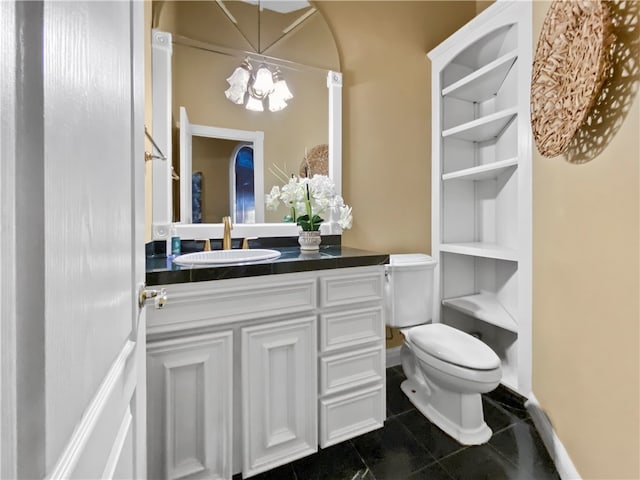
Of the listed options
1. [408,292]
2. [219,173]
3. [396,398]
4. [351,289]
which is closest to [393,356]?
[396,398]

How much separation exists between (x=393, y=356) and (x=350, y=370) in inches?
37.1

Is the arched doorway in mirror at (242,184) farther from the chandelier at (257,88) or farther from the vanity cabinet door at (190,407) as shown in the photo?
the vanity cabinet door at (190,407)

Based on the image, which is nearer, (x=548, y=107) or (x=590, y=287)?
(x=590, y=287)

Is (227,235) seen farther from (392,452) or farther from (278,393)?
(392,452)

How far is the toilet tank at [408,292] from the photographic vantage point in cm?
180

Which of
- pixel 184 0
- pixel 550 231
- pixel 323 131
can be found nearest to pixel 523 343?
pixel 550 231

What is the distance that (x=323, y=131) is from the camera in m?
1.94

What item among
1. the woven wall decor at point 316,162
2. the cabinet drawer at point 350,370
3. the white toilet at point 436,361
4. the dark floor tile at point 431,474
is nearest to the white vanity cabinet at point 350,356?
the cabinet drawer at point 350,370

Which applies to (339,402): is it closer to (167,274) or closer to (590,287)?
(167,274)

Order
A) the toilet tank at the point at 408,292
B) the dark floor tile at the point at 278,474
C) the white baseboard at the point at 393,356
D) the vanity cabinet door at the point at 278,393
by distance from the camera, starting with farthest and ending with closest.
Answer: the white baseboard at the point at 393,356 < the toilet tank at the point at 408,292 < the dark floor tile at the point at 278,474 < the vanity cabinet door at the point at 278,393

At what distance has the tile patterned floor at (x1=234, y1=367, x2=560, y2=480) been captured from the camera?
1.29 meters

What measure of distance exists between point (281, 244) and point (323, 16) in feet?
4.80

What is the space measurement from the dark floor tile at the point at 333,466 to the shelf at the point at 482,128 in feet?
6.48

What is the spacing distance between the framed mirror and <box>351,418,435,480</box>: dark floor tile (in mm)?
1154
